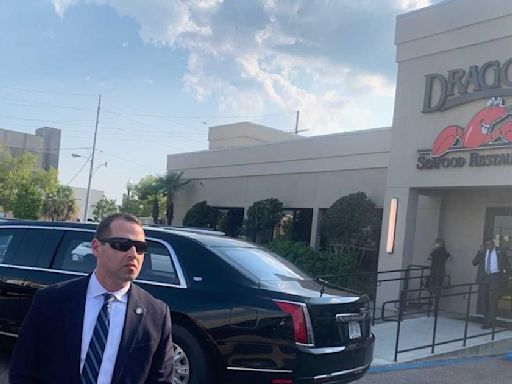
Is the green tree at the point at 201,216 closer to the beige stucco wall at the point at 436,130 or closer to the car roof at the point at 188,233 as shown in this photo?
the beige stucco wall at the point at 436,130

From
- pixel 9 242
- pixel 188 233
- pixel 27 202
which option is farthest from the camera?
pixel 27 202

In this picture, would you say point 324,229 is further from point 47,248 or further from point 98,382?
point 98,382

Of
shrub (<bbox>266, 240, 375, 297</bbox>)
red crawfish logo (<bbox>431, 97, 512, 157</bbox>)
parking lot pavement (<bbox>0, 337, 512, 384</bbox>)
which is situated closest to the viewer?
parking lot pavement (<bbox>0, 337, 512, 384</bbox>)

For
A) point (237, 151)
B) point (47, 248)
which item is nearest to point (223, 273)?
point (47, 248)

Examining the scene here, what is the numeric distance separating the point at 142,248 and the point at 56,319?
430 mm

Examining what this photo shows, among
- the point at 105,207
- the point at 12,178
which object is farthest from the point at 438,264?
the point at 105,207

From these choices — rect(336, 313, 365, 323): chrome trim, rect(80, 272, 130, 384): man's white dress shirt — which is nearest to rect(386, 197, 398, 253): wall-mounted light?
rect(336, 313, 365, 323): chrome trim

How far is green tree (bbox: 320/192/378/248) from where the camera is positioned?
16969mm

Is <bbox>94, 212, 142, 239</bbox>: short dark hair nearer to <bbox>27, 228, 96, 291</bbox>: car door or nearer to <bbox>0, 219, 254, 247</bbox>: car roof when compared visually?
<bbox>0, 219, 254, 247</bbox>: car roof

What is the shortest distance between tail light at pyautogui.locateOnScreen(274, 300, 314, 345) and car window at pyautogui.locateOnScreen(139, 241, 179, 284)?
1.11 m

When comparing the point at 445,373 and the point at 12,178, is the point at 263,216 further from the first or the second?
the point at 12,178

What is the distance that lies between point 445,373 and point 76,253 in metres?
4.80

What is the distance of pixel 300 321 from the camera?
491 cm

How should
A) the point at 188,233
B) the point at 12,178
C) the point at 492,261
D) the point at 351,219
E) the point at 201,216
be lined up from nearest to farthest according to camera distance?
the point at 188,233 → the point at 492,261 → the point at 351,219 → the point at 201,216 → the point at 12,178
